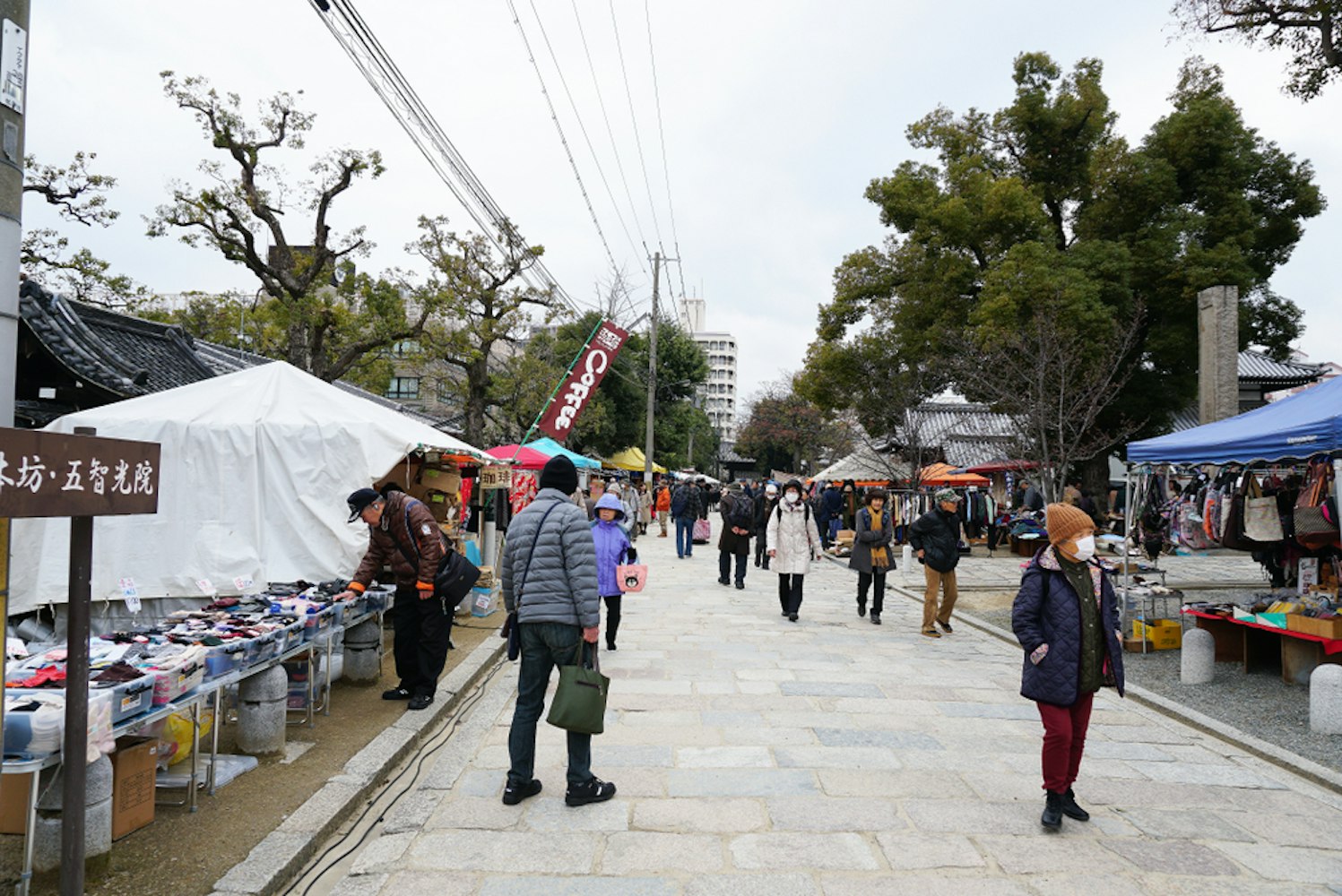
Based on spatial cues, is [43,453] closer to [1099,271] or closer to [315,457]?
[315,457]

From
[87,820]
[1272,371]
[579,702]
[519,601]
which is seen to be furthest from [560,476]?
[1272,371]

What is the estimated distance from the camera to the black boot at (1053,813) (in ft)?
13.9

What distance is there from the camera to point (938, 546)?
958 centimetres

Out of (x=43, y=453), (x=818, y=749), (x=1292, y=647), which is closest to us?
(x=43, y=453)

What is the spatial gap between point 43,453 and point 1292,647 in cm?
942

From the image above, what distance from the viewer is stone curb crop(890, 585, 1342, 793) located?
5.20 m

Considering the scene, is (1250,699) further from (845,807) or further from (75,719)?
(75,719)

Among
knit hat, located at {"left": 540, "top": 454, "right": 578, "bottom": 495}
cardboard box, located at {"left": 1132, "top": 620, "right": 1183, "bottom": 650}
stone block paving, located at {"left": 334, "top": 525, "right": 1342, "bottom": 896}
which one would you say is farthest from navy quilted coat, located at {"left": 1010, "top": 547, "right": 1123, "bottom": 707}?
cardboard box, located at {"left": 1132, "top": 620, "right": 1183, "bottom": 650}

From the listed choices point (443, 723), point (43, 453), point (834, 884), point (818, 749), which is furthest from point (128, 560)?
point (834, 884)

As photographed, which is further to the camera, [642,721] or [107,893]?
[642,721]

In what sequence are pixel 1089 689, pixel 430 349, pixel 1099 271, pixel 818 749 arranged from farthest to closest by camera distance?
pixel 430 349 → pixel 1099 271 → pixel 818 749 → pixel 1089 689

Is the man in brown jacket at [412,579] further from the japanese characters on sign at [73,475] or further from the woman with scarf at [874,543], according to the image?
the woman with scarf at [874,543]

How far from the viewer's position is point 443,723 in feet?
20.7

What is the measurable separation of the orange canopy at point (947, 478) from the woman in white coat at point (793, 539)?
1226 centimetres
